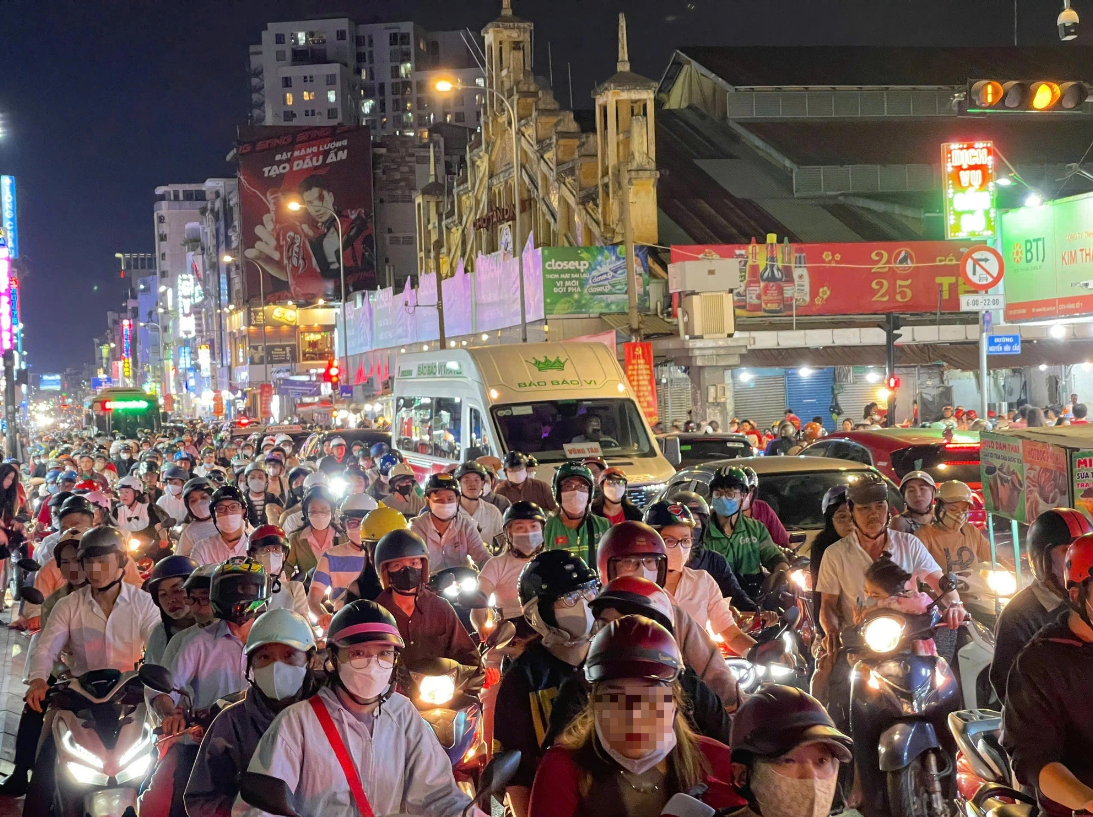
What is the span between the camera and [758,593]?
8.86 meters

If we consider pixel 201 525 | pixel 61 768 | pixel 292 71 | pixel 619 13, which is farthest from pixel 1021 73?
pixel 292 71

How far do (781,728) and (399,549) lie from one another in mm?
3731

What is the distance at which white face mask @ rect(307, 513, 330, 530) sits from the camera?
10.2 meters

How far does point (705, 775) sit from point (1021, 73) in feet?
183

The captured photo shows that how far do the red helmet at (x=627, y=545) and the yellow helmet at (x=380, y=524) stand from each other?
258cm

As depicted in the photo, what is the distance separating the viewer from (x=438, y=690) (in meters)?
6.10

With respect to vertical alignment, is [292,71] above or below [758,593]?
above

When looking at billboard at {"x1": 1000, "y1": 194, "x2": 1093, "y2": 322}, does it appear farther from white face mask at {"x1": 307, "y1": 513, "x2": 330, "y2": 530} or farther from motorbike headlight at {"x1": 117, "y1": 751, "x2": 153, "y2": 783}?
motorbike headlight at {"x1": 117, "y1": 751, "x2": 153, "y2": 783}

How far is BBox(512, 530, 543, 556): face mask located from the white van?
349 inches

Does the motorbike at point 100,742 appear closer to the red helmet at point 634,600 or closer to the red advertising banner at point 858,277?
the red helmet at point 634,600

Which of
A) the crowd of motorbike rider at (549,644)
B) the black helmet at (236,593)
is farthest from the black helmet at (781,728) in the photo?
the black helmet at (236,593)

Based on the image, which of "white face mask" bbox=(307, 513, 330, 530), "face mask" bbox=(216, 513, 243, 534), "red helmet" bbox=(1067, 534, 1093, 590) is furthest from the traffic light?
"red helmet" bbox=(1067, 534, 1093, 590)

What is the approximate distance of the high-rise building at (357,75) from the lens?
143m

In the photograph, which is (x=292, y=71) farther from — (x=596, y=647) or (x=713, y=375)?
(x=596, y=647)
